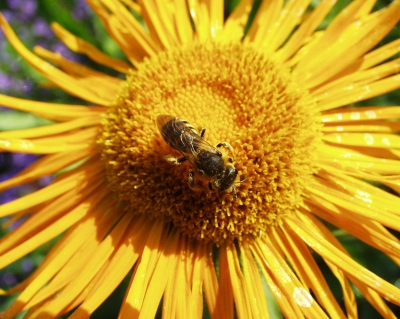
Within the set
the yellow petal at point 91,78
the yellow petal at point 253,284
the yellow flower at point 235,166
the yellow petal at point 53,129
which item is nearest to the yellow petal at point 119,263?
the yellow flower at point 235,166

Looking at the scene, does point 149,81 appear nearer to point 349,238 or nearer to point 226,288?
point 226,288

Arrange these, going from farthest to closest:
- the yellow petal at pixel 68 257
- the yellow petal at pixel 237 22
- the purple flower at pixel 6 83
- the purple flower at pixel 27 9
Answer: the purple flower at pixel 27 9
the purple flower at pixel 6 83
the yellow petal at pixel 237 22
the yellow petal at pixel 68 257

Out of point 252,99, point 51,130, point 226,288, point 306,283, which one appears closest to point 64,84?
point 51,130

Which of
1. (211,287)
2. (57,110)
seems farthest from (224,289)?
(57,110)

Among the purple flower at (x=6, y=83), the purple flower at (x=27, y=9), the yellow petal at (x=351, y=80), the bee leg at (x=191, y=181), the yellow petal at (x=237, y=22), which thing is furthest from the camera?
the purple flower at (x=27, y=9)

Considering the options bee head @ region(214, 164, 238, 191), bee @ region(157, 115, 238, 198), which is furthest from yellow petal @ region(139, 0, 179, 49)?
bee head @ region(214, 164, 238, 191)

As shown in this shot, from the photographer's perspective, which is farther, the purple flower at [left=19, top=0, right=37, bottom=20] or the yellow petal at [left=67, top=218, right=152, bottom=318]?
the purple flower at [left=19, top=0, right=37, bottom=20]

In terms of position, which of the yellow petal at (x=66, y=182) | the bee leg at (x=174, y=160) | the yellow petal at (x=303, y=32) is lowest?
the bee leg at (x=174, y=160)

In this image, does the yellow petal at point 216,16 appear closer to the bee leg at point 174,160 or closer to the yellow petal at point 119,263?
the bee leg at point 174,160

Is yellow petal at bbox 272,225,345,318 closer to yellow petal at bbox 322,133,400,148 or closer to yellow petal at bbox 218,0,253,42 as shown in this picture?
yellow petal at bbox 322,133,400,148
